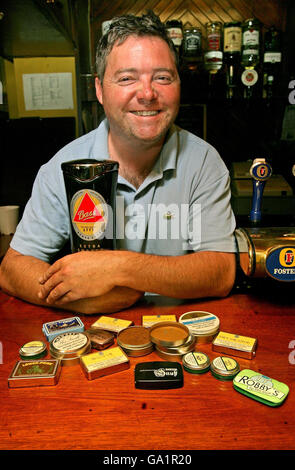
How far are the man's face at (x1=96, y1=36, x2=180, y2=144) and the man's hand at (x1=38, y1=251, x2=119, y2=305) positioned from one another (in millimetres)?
525

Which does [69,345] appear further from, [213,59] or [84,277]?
[213,59]

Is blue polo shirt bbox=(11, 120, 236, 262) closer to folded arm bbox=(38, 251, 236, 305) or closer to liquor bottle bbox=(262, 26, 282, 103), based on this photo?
folded arm bbox=(38, 251, 236, 305)

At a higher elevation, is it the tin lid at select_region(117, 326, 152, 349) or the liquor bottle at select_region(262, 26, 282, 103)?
the liquor bottle at select_region(262, 26, 282, 103)

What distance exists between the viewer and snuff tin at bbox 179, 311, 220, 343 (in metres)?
0.98

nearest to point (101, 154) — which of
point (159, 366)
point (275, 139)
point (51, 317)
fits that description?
point (51, 317)

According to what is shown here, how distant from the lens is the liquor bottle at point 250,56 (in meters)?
2.44

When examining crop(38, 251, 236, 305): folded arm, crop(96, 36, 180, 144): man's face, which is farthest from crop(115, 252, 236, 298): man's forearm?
crop(96, 36, 180, 144): man's face

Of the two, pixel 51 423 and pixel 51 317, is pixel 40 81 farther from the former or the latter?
pixel 51 423

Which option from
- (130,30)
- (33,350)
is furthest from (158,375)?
(130,30)

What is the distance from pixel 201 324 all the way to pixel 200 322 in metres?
0.01

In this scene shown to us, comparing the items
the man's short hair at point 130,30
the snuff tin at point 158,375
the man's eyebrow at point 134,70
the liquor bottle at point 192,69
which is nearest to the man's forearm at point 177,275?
the snuff tin at point 158,375

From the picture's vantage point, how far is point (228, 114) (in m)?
2.85

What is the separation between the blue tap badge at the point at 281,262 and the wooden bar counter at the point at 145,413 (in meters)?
0.25

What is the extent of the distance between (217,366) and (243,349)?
9 centimetres
